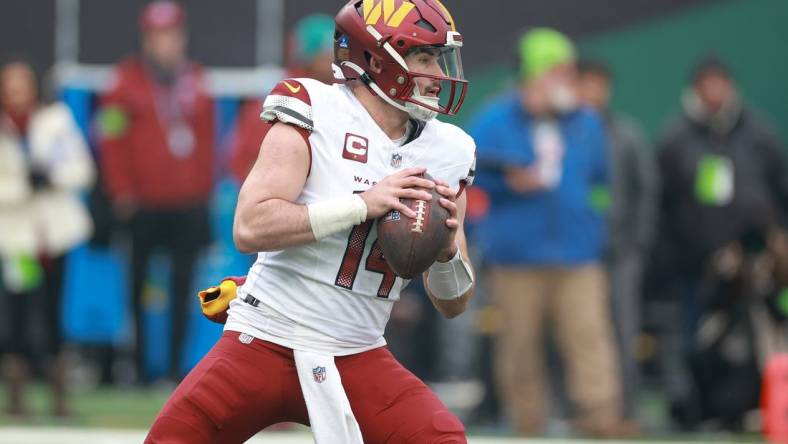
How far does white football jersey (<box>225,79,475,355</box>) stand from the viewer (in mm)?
4590

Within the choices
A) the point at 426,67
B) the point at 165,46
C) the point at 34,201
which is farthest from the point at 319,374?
the point at 165,46

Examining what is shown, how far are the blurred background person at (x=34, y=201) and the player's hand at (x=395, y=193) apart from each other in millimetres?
5257

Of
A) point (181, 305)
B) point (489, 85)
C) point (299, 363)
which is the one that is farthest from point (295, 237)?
point (489, 85)

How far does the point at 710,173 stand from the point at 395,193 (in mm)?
5834

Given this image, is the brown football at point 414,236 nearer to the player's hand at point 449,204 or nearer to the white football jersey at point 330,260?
the player's hand at point 449,204

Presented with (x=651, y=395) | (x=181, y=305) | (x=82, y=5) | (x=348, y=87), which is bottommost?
(x=651, y=395)

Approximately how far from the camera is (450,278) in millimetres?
4840

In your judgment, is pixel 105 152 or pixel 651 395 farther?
pixel 651 395

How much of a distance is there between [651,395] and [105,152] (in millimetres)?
4192

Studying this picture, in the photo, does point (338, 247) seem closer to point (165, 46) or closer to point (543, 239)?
point (543, 239)

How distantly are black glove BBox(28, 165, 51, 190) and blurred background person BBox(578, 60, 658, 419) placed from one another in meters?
3.18

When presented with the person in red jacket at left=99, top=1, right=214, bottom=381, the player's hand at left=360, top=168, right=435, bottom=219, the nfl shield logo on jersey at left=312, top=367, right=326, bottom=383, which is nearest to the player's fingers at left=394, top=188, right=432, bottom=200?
the player's hand at left=360, top=168, right=435, bottom=219

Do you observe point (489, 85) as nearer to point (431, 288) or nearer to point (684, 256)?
point (684, 256)

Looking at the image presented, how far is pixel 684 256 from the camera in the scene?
1020cm
